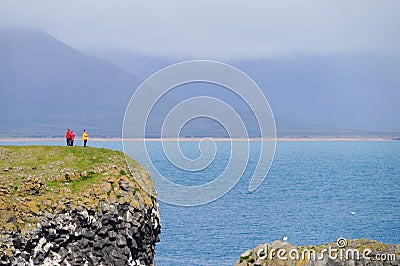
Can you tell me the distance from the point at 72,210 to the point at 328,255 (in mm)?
19656

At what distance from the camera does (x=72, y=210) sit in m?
45.8

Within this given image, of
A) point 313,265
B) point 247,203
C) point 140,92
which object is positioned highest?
point 247,203

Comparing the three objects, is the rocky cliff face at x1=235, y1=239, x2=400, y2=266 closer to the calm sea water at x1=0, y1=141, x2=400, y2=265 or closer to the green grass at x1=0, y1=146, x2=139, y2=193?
the green grass at x1=0, y1=146, x2=139, y2=193

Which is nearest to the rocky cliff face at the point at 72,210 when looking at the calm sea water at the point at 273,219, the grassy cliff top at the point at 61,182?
the grassy cliff top at the point at 61,182

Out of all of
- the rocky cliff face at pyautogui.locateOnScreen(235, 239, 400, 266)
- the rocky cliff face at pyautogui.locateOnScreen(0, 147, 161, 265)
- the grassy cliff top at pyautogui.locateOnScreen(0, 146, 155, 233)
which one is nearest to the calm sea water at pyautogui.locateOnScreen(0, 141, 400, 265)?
the grassy cliff top at pyautogui.locateOnScreen(0, 146, 155, 233)

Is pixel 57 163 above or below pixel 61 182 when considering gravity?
above

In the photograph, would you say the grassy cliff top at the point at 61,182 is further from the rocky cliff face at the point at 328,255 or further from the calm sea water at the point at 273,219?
the calm sea water at the point at 273,219

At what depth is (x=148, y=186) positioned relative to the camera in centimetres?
5244

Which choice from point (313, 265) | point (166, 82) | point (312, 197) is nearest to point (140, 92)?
point (166, 82)

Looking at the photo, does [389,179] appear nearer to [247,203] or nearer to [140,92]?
[247,203]

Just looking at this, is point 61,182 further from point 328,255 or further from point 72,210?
point 328,255

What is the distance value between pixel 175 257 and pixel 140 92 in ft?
143

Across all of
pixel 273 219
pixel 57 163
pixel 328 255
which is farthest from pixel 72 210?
pixel 273 219

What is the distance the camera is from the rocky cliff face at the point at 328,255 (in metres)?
33.7
